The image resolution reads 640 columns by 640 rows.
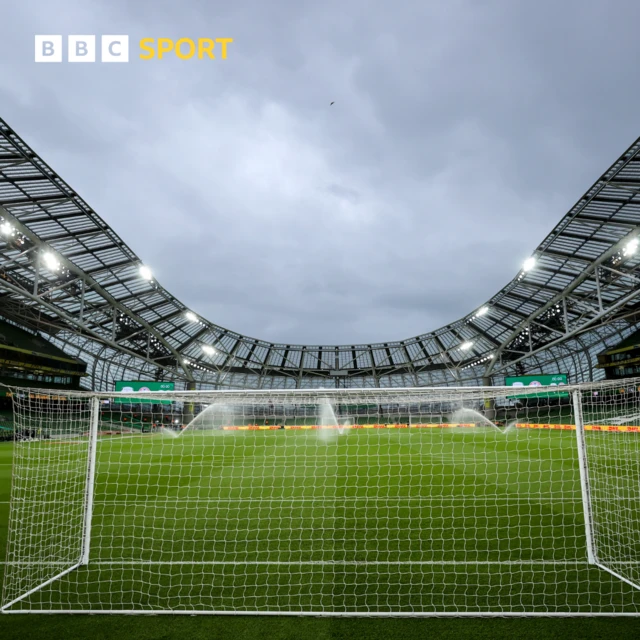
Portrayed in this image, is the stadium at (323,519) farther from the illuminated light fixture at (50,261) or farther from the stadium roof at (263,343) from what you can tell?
the illuminated light fixture at (50,261)

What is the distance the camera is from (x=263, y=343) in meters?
58.1

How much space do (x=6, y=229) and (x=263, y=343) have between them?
126ft

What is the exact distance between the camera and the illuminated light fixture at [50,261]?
24150 millimetres

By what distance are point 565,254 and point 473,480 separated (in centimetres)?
2217

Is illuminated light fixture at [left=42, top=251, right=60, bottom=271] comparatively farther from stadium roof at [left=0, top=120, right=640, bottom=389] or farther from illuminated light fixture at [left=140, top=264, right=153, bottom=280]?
illuminated light fixture at [left=140, top=264, right=153, bottom=280]

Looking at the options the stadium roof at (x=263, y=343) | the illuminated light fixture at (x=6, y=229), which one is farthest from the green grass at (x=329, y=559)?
the stadium roof at (x=263, y=343)

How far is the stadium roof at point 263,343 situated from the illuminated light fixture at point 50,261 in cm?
8

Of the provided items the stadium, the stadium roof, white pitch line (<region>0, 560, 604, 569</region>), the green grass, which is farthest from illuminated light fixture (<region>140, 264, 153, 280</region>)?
white pitch line (<region>0, 560, 604, 569</region>)

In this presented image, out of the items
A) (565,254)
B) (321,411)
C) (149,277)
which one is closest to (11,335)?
(149,277)

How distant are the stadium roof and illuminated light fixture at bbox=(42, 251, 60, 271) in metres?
0.08

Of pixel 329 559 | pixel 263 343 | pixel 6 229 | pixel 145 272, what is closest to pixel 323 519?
pixel 329 559

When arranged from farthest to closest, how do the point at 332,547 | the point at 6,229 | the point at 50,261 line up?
the point at 50,261
the point at 6,229
the point at 332,547

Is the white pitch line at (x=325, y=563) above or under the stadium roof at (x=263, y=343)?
under

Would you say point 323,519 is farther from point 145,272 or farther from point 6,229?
point 145,272
